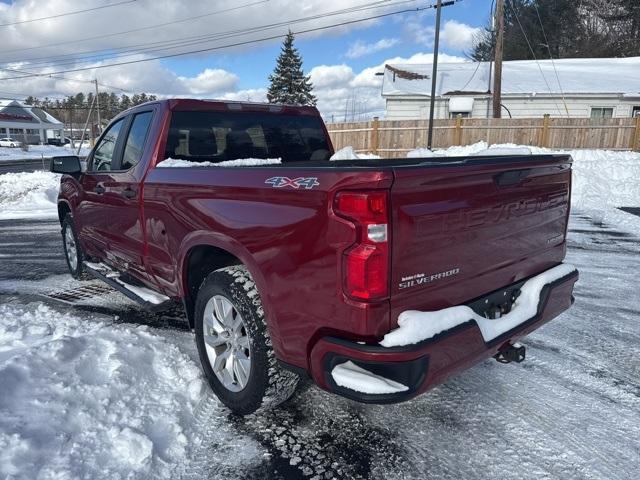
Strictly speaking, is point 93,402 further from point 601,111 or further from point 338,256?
point 601,111

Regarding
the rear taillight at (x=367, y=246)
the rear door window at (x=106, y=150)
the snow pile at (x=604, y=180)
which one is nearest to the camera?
the rear taillight at (x=367, y=246)

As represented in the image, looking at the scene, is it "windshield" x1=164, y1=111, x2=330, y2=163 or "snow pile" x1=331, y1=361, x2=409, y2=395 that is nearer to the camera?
"snow pile" x1=331, y1=361, x2=409, y2=395

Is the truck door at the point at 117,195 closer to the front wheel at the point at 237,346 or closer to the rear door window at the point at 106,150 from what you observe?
the rear door window at the point at 106,150

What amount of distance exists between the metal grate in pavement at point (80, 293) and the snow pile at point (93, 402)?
128 cm

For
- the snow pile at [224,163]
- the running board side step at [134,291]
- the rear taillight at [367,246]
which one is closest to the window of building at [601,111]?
the snow pile at [224,163]

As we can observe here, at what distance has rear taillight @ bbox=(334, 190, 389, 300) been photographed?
2.08 m

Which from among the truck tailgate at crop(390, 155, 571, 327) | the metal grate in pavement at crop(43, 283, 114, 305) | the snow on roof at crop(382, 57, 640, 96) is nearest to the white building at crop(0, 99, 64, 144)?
the snow on roof at crop(382, 57, 640, 96)

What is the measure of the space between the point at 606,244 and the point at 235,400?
7269 millimetres

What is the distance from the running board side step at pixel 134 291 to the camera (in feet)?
12.7

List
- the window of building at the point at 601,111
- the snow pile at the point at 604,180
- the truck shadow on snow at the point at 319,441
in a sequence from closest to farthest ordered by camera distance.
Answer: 1. the truck shadow on snow at the point at 319,441
2. the snow pile at the point at 604,180
3. the window of building at the point at 601,111

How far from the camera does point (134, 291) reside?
4.21 m

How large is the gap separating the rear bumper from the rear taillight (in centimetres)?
26

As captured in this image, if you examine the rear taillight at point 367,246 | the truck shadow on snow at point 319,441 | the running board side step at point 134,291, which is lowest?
the truck shadow on snow at point 319,441

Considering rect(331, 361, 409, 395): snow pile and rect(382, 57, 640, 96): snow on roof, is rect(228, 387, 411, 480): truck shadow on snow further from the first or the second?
rect(382, 57, 640, 96): snow on roof
